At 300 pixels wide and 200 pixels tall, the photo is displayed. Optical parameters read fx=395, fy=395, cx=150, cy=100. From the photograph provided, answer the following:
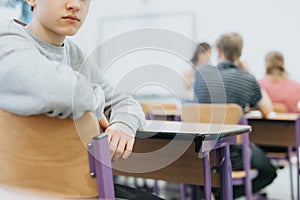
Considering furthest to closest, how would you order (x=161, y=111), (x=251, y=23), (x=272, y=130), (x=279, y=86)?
(x=251, y=23), (x=279, y=86), (x=161, y=111), (x=272, y=130)

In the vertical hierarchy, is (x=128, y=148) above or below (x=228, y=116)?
above

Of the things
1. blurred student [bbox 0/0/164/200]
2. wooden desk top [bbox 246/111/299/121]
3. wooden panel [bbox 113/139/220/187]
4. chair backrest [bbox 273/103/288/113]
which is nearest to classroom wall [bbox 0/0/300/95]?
chair backrest [bbox 273/103/288/113]

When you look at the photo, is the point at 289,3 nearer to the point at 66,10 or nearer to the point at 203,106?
the point at 203,106

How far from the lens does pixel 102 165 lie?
0.75m

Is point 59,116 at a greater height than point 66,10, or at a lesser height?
lesser

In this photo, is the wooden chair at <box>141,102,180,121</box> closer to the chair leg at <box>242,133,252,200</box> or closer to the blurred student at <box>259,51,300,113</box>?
the chair leg at <box>242,133,252,200</box>

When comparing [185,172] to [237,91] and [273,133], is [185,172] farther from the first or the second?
[273,133]

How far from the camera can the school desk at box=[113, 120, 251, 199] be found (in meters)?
1.12

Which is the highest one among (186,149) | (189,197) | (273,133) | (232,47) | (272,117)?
(232,47)

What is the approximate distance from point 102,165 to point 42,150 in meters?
0.11

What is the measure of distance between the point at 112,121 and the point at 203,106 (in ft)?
4.50

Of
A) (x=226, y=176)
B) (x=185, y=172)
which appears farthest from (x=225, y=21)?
(x=226, y=176)

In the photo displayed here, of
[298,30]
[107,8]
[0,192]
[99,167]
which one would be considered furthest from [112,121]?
→ [107,8]

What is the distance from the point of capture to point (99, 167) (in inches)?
29.6
